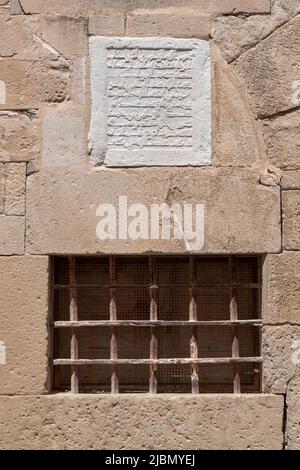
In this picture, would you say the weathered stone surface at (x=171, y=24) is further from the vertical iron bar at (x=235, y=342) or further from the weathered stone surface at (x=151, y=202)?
the vertical iron bar at (x=235, y=342)

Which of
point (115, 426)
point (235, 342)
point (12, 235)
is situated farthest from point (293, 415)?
point (12, 235)

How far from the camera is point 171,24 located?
3.82m

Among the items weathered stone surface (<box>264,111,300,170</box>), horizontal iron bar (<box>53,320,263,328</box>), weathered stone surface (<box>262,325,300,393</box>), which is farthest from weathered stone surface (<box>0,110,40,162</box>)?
weathered stone surface (<box>262,325,300,393</box>)

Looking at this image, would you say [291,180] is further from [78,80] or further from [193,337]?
[78,80]

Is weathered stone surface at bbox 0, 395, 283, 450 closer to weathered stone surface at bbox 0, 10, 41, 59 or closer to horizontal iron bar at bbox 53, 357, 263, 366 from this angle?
horizontal iron bar at bbox 53, 357, 263, 366

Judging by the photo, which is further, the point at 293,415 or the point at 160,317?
the point at 160,317


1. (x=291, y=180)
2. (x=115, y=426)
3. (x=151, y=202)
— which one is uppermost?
(x=291, y=180)

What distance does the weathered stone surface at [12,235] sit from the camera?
147 inches

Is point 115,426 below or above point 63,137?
below

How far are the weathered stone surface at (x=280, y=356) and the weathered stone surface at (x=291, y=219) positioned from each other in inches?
16.0

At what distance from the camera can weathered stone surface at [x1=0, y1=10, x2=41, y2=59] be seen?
12.5ft

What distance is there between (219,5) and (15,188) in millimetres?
1378

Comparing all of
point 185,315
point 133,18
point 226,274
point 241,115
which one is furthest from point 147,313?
point 133,18

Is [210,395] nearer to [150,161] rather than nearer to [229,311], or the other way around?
[229,311]
